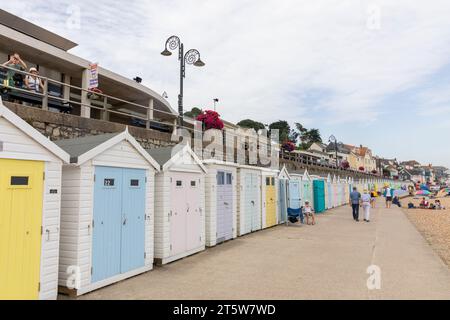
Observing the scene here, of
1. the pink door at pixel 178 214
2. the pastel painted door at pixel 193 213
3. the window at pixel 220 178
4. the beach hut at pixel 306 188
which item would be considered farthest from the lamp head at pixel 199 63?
the beach hut at pixel 306 188

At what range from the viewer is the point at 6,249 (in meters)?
4.50

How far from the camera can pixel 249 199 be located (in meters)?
12.7

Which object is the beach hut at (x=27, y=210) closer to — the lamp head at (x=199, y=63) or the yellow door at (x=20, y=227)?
the yellow door at (x=20, y=227)

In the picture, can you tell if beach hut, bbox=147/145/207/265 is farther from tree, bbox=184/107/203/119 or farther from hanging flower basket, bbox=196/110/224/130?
tree, bbox=184/107/203/119

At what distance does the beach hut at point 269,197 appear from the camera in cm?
1397

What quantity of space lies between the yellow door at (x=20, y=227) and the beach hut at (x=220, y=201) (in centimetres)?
557

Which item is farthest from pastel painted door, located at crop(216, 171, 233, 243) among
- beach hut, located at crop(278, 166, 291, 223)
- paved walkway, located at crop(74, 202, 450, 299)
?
beach hut, located at crop(278, 166, 291, 223)

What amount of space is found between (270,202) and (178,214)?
7.14 m

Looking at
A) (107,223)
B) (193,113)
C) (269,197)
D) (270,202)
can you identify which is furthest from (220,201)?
(193,113)

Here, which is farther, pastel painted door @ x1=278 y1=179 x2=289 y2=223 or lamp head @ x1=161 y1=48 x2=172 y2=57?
pastel painted door @ x1=278 y1=179 x2=289 y2=223

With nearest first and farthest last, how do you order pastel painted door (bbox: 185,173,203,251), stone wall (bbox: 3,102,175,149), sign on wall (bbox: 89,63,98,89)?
stone wall (bbox: 3,102,175,149)
pastel painted door (bbox: 185,173,203,251)
sign on wall (bbox: 89,63,98,89)

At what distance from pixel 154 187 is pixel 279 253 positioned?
3.95 meters

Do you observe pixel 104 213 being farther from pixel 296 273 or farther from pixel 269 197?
pixel 269 197

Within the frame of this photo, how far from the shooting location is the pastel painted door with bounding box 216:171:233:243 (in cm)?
1047
